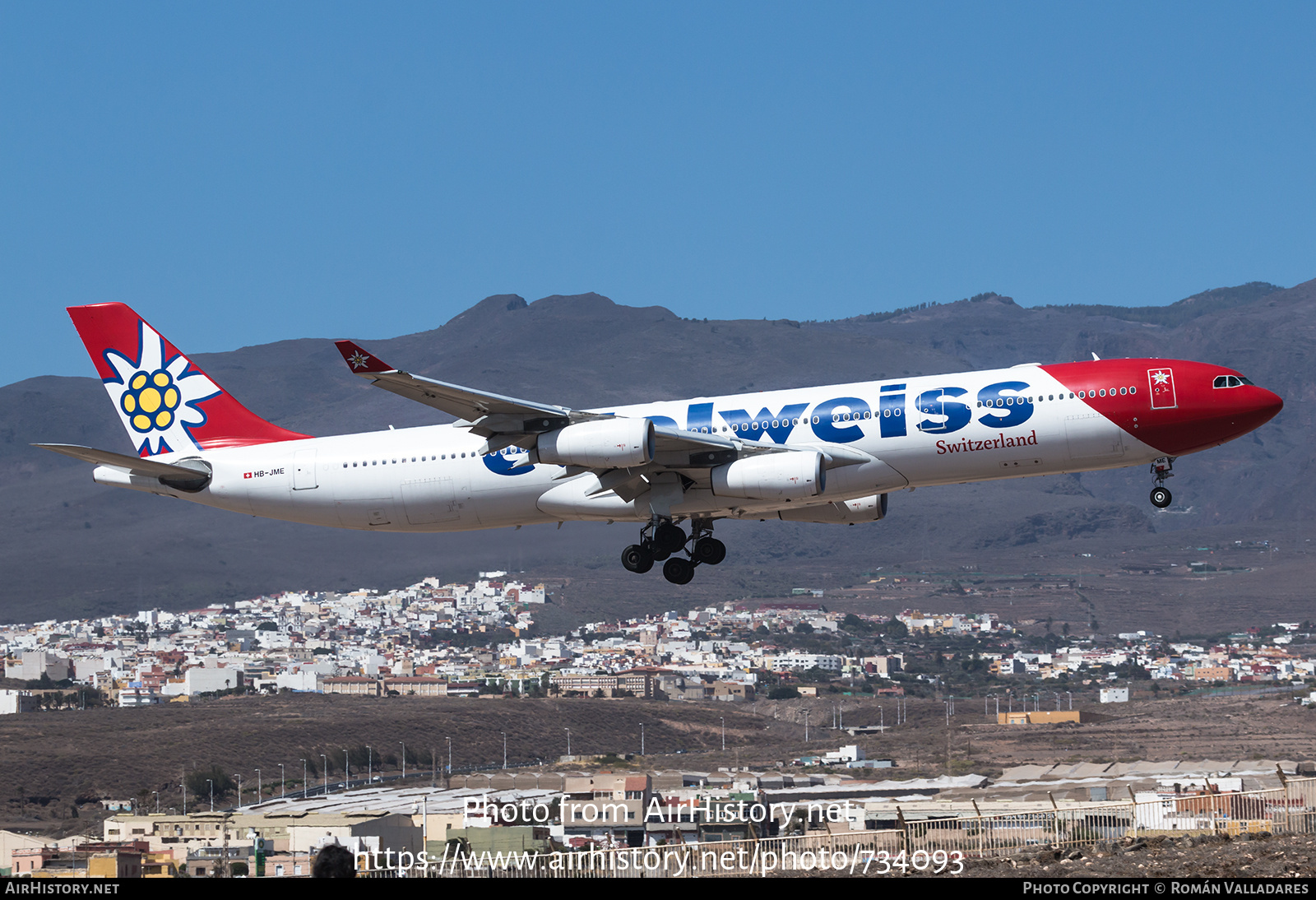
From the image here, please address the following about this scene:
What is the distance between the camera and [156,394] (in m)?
41.1

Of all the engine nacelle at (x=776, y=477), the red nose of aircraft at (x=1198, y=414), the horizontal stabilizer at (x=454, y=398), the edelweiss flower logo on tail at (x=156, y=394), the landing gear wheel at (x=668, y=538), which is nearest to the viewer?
the horizontal stabilizer at (x=454, y=398)

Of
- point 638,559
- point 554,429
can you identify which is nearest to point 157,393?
point 554,429

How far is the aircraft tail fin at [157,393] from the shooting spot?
4019 centimetres

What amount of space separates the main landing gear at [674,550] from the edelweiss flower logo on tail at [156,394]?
1237cm

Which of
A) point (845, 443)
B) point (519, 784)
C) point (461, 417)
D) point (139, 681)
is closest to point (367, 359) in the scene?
point (461, 417)

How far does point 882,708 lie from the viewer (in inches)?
4756

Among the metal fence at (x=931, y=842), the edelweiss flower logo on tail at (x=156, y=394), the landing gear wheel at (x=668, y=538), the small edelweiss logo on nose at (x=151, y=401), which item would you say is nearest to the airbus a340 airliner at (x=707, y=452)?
the landing gear wheel at (x=668, y=538)

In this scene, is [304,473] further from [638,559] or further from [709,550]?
[709,550]

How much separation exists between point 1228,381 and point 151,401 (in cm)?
2704

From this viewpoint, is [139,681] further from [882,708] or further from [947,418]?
[947,418]

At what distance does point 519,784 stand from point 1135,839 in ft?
134

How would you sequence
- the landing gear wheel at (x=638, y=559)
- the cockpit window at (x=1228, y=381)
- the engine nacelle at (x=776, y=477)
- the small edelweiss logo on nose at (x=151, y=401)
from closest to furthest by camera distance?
the engine nacelle at (x=776, y=477) → the cockpit window at (x=1228, y=381) → the landing gear wheel at (x=638, y=559) → the small edelweiss logo on nose at (x=151, y=401)

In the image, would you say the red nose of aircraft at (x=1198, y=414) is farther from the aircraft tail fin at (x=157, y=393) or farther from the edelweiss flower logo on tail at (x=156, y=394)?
the edelweiss flower logo on tail at (x=156, y=394)

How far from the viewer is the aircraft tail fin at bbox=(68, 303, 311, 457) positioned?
132 feet
